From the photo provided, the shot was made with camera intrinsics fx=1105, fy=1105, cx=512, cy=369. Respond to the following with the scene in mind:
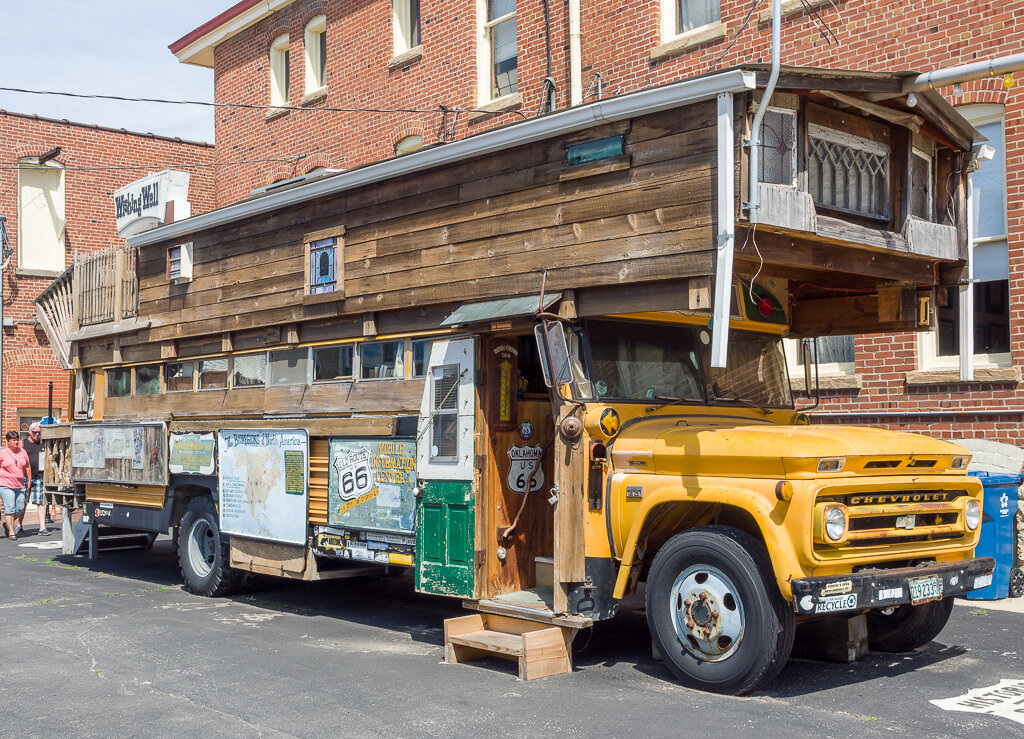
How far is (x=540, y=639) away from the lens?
7082 mm

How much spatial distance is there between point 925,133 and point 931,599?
345 centimetres

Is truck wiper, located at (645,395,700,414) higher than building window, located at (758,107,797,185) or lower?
lower

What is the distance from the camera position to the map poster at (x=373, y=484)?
8.62 metres

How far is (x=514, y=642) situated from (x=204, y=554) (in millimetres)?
5148

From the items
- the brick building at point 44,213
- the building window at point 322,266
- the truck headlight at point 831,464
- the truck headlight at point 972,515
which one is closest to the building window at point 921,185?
the truck headlight at point 972,515

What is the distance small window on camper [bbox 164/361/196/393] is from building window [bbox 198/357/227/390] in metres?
0.19

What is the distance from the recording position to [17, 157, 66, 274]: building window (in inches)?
985

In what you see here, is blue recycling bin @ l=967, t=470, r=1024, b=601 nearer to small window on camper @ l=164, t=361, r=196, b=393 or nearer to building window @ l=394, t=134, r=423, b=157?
small window on camper @ l=164, t=361, r=196, b=393

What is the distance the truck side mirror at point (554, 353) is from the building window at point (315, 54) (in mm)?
14550

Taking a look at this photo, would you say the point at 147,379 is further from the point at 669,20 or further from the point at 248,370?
the point at 669,20

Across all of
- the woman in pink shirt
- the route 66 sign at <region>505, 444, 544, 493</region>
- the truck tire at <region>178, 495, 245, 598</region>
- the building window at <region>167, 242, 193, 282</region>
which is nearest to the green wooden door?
the route 66 sign at <region>505, 444, 544, 493</region>

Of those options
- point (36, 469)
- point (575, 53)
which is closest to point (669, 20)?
point (575, 53)

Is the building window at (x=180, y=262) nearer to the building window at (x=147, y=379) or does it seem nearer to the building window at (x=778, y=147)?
the building window at (x=147, y=379)

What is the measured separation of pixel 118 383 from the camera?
12.9 metres
